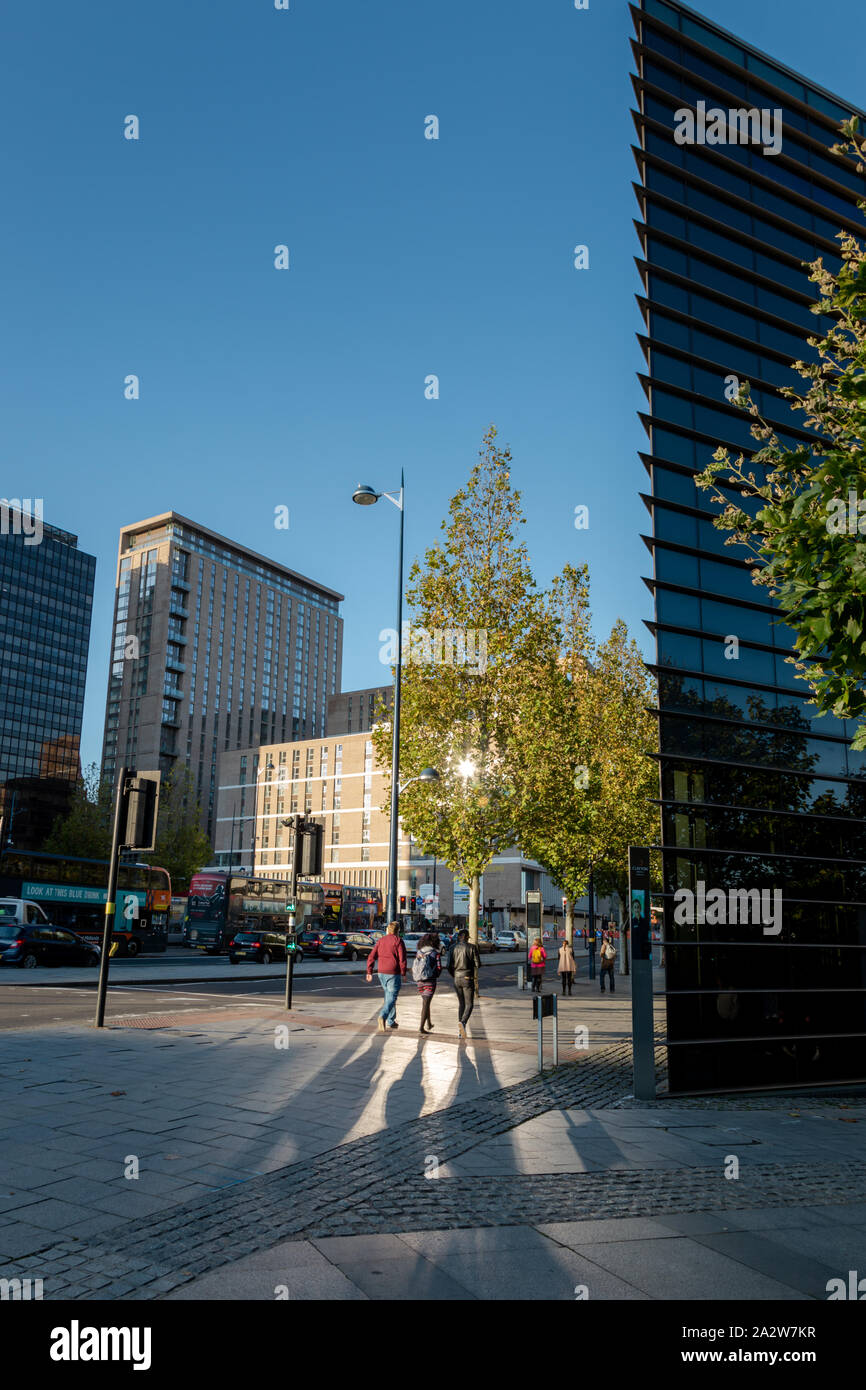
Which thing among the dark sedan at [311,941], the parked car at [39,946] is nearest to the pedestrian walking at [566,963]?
the parked car at [39,946]

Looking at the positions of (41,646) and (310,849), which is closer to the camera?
(310,849)

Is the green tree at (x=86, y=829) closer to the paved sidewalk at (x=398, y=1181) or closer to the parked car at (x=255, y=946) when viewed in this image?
the parked car at (x=255, y=946)

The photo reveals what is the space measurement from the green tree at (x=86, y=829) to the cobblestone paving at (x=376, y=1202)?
63.2 m

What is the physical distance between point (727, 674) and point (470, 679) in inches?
526

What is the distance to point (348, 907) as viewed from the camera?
216 ft

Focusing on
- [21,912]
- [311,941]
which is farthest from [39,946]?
[311,941]

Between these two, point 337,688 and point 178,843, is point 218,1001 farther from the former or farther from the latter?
point 337,688

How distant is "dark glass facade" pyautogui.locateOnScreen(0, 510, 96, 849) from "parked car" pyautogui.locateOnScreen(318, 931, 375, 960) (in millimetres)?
100952

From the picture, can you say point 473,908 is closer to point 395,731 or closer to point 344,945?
point 395,731

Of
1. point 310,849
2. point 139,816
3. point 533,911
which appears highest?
point 139,816

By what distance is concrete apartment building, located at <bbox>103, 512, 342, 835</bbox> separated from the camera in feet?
451

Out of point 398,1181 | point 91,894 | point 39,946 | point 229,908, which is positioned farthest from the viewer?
point 229,908

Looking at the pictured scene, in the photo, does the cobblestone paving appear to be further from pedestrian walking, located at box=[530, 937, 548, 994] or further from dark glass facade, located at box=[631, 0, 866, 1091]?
pedestrian walking, located at box=[530, 937, 548, 994]
